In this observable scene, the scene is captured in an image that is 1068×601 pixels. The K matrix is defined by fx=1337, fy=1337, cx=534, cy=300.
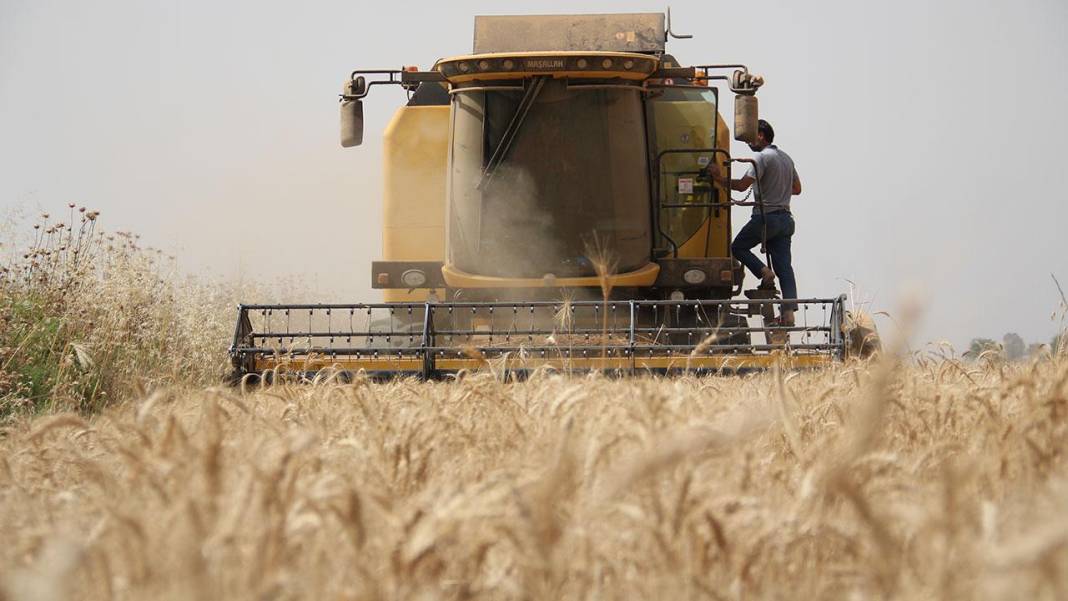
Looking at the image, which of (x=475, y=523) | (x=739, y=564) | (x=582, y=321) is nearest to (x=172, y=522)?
(x=475, y=523)

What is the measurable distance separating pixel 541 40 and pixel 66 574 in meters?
8.92

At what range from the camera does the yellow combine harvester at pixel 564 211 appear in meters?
8.81

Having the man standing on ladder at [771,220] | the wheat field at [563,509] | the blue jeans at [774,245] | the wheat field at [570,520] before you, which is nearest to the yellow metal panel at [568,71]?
the man standing on ladder at [771,220]

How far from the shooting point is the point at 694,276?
9.52 m

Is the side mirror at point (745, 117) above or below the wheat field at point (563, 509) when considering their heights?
above

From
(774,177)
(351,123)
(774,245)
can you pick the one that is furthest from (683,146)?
(351,123)

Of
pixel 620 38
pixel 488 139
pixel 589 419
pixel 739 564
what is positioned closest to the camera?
pixel 739 564

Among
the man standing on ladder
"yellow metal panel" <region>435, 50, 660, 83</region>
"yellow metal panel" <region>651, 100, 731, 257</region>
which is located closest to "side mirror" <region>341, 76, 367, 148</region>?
"yellow metal panel" <region>435, 50, 660, 83</region>

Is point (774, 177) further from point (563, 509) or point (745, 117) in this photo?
point (563, 509)

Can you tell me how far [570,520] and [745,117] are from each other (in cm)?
685

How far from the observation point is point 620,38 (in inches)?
392

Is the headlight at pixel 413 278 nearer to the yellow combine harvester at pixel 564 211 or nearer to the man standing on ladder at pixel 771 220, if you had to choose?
the yellow combine harvester at pixel 564 211

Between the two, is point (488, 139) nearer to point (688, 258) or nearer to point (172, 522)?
point (688, 258)

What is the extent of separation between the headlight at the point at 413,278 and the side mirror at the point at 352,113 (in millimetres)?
1066
